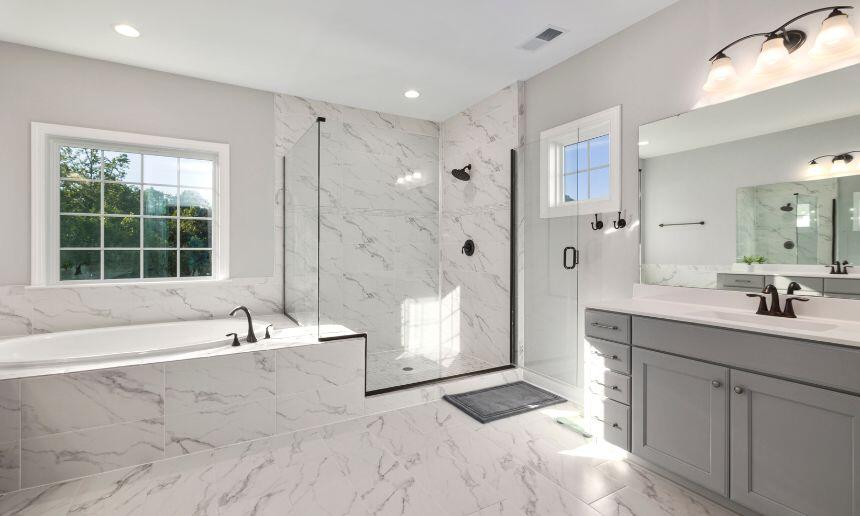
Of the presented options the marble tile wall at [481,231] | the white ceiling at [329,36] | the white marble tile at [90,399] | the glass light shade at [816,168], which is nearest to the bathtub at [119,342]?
the white marble tile at [90,399]

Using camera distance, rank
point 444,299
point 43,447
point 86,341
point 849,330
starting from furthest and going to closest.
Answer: point 444,299, point 86,341, point 43,447, point 849,330

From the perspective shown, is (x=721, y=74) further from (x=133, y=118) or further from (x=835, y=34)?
(x=133, y=118)

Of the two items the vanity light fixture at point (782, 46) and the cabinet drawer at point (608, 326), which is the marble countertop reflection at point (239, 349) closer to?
the cabinet drawer at point (608, 326)

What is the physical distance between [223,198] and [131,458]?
6.98ft

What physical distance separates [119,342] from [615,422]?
3.38 metres

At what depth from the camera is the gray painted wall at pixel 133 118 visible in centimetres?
289

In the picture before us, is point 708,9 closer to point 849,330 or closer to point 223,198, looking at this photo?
point 849,330

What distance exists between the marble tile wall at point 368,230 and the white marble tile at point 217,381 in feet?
2.34

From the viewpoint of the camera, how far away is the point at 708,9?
2.30 m

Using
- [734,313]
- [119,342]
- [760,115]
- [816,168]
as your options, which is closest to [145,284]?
[119,342]

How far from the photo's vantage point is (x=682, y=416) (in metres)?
1.92

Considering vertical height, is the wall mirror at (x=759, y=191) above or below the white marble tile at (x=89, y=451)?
above

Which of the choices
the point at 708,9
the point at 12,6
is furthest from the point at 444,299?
the point at 12,6

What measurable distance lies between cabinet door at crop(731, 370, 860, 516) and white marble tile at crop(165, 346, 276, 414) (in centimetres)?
243
